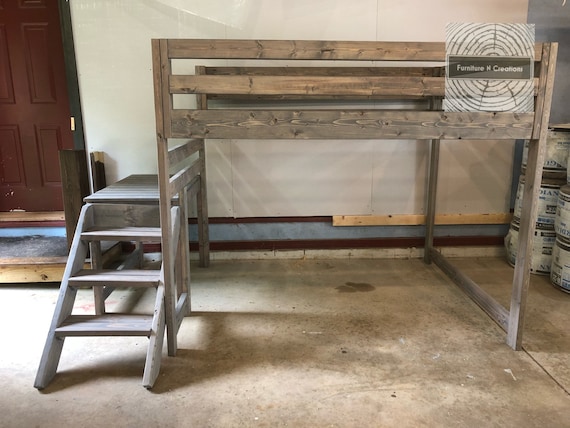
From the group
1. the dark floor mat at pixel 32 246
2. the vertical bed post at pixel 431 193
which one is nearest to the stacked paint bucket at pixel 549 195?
the vertical bed post at pixel 431 193

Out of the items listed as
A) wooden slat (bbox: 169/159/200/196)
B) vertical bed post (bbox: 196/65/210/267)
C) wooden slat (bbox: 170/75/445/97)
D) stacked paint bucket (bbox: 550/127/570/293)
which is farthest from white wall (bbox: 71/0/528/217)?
wooden slat (bbox: 170/75/445/97)

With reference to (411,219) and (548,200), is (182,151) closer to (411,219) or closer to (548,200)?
(411,219)

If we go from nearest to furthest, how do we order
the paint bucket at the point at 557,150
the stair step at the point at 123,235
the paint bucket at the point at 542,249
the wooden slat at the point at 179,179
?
the wooden slat at the point at 179,179 → the stair step at the point at 123,235 → the paint bucket at the point at 557,150 → the paint bucket at the point at 542,249

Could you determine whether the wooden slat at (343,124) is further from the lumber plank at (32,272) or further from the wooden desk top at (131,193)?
the lumber plank at (32,272)

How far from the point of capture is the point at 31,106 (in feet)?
12.6

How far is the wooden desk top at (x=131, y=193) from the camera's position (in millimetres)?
2637

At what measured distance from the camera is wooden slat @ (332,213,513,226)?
12.7 feet

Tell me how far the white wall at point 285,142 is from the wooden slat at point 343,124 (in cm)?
152

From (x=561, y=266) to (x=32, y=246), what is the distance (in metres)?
4.09

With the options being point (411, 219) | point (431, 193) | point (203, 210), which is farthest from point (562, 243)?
point (203, 210)

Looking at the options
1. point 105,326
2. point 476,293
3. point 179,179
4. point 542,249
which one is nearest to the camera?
point 105,326

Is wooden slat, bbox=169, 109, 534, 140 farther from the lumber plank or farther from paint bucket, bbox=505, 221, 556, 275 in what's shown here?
the lumber plank

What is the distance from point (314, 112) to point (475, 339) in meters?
1.63

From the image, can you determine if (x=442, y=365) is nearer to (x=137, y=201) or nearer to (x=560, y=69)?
(x=137, y=201)
